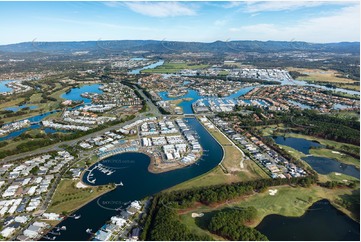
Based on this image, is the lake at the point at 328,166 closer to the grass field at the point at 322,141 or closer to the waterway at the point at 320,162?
the waterway at the point at 320,162

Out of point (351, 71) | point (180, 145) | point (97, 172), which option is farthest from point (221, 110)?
point (351, 71)

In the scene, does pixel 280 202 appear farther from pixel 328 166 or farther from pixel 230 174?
pixel 328 166

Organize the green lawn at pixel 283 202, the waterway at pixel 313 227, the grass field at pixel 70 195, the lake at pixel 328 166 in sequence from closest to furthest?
the waterway at pixel 313 227 < the green lawn at pixel 283 202 < the grass field at pixel 70 195 < the lake at pixel 328 166

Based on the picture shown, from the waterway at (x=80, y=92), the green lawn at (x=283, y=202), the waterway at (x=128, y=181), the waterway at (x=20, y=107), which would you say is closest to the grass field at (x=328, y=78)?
the green lawn at (x=283, y=202)

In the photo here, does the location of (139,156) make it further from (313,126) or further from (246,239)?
(313,126)

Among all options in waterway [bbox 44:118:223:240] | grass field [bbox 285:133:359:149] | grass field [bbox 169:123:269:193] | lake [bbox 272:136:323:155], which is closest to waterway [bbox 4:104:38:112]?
waterway [bbox 44:118:223:240]

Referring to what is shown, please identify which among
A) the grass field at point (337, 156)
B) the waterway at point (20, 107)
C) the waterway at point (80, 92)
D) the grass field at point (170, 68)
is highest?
the grass field at point (170, 68)

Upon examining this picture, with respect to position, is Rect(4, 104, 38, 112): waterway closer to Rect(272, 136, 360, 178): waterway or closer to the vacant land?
the vacant land
